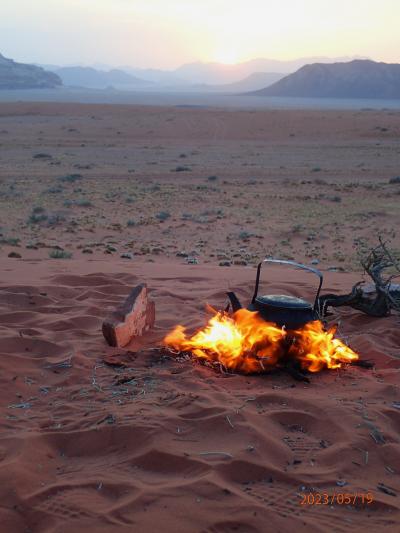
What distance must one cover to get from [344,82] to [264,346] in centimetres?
14206

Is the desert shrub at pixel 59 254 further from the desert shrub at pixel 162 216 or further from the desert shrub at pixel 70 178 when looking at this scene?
the desert shrub at pixel 70 178

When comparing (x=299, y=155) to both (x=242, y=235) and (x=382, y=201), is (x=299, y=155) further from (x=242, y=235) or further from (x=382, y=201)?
(x=242, y=235)

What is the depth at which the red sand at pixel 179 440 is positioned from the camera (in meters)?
2.65

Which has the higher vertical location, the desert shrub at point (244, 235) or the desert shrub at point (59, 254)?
the desert shrub at point (59, 254)

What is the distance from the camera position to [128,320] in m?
4.75

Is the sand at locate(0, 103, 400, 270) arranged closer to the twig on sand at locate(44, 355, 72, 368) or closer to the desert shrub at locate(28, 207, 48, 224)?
the desert shrub at locate(28, 207, 48, 224)

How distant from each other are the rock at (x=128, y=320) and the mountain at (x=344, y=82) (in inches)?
5209

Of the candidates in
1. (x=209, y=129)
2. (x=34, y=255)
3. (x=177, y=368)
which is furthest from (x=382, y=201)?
(x=209, y=129)

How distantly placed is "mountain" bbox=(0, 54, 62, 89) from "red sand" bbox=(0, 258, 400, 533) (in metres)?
138

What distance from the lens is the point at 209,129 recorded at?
1544 inches

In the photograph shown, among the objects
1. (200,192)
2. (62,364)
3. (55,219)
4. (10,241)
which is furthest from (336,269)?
(200,192)

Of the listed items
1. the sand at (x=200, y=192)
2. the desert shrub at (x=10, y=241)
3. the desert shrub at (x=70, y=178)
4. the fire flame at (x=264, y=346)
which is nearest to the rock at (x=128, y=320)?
the fire flame at (x=264, y=346)

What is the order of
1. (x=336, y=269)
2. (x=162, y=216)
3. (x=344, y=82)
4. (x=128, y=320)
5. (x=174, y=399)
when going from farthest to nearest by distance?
(x=344, y=82)
(x=162, y=216)
(x=336, y=269)
(x=128, y=320)
(x=174, y=399)

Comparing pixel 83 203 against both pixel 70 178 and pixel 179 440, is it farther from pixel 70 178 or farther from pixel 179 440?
pixel 179 440
